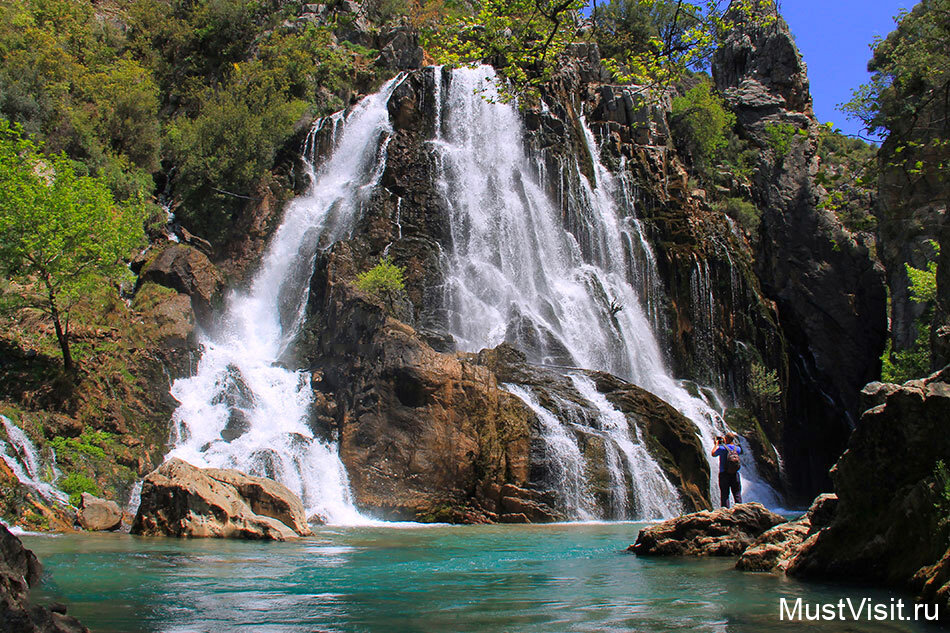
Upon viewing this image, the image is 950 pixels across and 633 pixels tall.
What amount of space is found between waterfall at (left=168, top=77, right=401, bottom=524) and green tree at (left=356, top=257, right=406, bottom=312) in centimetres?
359

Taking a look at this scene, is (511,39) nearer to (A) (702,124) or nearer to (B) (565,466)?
(B) (565,466)

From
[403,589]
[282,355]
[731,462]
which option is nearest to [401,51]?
[282,355]

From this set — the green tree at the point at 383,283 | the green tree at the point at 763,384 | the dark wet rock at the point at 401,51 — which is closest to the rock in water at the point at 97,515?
the green tree at the point at 383,283

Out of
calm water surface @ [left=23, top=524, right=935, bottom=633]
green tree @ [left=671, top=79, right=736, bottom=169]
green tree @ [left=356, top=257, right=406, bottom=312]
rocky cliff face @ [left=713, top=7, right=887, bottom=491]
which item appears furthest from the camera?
green tree @ [left=671, top=79, right=736, bottom=169]

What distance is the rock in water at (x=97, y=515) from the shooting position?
1489 centimetres

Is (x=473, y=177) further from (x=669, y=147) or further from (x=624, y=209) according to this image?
(x=669, y=147)

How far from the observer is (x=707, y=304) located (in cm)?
3406

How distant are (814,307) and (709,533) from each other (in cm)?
2926

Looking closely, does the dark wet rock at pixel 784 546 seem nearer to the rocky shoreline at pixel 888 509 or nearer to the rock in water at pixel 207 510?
the rocky shoreline at pixel 888 509

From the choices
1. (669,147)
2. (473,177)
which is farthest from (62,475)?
(669,147)

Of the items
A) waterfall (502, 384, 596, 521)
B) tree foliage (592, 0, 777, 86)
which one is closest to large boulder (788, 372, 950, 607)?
tree foliage (592, 0, 777, 86)

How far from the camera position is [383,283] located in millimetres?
26281

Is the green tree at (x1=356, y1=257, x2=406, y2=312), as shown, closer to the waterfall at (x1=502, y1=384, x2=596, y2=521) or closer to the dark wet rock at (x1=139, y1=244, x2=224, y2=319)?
the dark wet rock at (x1=139, y1=244, x2=224, y2=319)

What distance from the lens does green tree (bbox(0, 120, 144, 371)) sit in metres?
18.5
